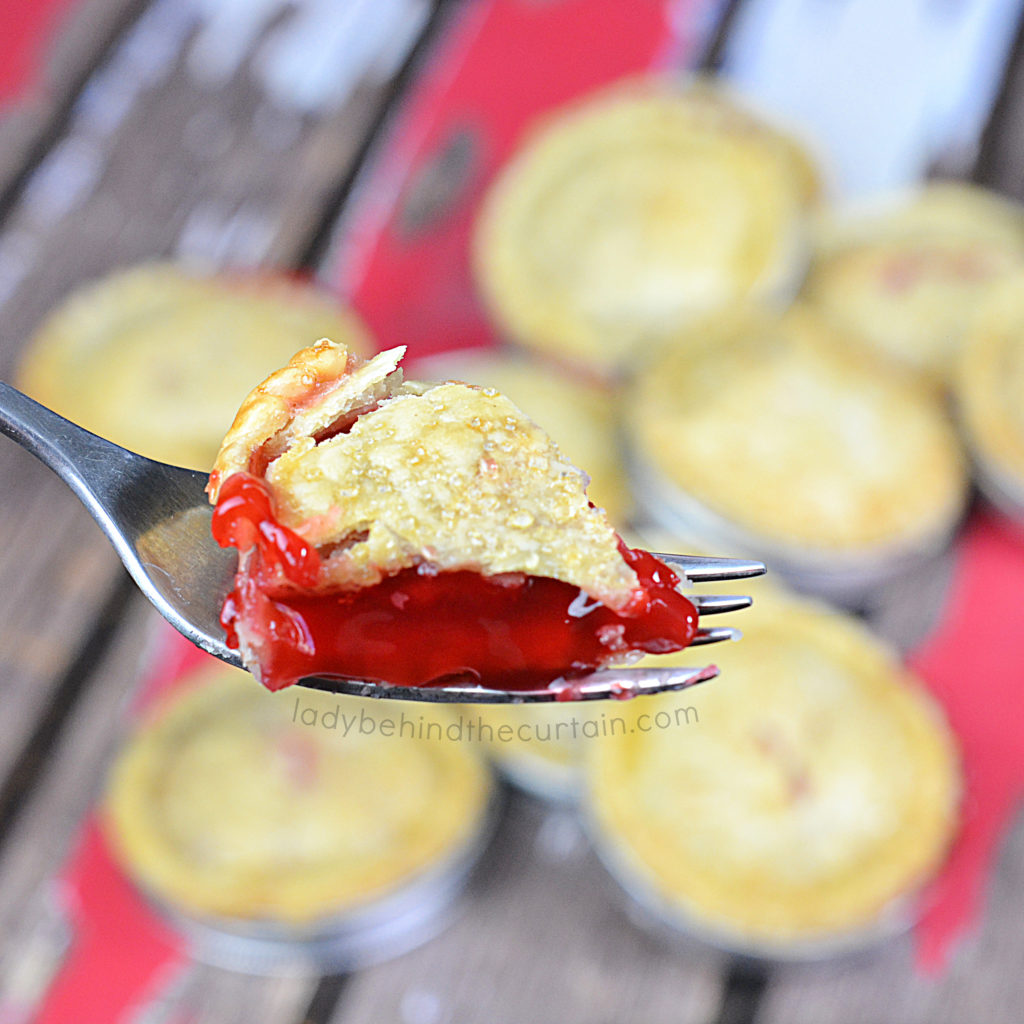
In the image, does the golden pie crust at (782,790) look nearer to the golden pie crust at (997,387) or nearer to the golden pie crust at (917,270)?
the golden pie crust at (997,387)

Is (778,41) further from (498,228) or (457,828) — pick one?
(457,828)

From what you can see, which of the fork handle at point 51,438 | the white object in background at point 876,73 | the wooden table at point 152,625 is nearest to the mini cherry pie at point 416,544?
the fork handle at point 51,438

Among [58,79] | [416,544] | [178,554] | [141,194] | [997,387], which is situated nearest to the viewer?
[416,544]

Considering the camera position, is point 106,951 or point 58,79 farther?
point 58,79

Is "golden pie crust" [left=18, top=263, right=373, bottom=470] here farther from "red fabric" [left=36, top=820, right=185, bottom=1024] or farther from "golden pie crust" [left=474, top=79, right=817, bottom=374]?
"red fabric" [left=36, top=820, right=185, bottom=1024]

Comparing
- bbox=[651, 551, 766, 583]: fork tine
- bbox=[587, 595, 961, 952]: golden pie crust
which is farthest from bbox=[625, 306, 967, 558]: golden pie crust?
bbox=[651, 551, 766, 583]: fork tine

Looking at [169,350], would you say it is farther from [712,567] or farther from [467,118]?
[712,567]

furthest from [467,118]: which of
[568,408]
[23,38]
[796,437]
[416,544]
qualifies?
[416,544]

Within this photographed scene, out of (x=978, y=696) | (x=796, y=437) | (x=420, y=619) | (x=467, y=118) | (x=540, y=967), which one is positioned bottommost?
(x=540, y=967)
